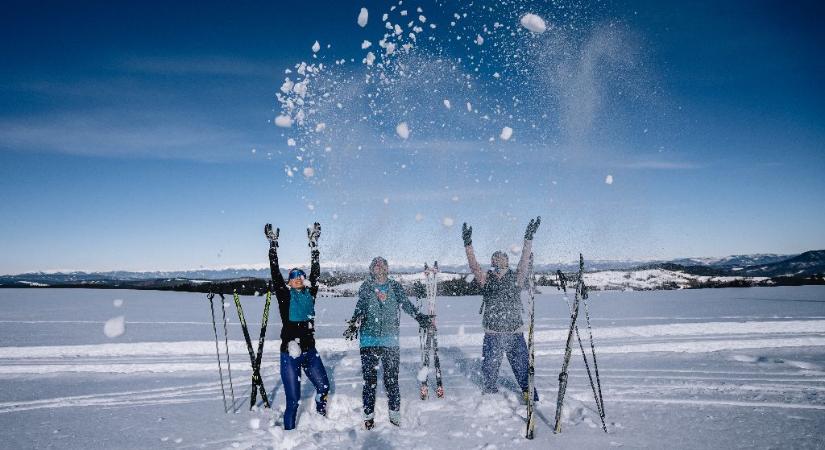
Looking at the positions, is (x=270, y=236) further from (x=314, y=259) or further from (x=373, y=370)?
(x=373, y=370)

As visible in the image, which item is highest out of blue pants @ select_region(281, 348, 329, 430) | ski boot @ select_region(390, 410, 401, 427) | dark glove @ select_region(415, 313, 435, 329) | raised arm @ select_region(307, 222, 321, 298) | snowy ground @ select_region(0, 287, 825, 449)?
raised arm @ select_region(307, 222, 321, 298)

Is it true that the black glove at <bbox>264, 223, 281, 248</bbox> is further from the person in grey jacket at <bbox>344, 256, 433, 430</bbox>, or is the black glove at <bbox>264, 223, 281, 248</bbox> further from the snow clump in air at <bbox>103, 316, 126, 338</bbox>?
the snow clump in air at <bbox>103, 316, 126, 338</bbox>

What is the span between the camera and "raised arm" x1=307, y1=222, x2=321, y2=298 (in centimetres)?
583

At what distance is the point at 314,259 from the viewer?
20.0ft

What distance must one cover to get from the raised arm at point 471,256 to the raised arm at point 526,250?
55cm

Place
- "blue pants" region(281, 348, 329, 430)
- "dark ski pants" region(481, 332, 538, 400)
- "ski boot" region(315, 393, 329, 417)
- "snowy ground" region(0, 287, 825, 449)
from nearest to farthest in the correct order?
"snowy ground" region(0, 287, 825, 449) < "blue pants" region(281, 348, 329, 430) < "ski boot" region(315, 393, 329, 417) < "dark ski pants" region(481, 332, 538, 400)

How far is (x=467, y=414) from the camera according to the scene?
230 inches

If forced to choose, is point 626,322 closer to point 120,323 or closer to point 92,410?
point 92,410

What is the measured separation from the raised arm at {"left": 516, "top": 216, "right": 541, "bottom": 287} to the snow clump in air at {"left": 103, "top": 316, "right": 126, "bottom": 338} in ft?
40.1

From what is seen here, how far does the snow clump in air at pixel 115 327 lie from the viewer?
1262 cm

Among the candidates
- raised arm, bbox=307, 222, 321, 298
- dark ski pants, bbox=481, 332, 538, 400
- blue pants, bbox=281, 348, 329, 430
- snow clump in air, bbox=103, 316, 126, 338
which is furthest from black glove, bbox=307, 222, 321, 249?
snow clump in air, bbox=103, 316, 126, 338

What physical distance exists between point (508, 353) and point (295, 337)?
10.1 ft

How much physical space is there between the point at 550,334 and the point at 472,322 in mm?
3227

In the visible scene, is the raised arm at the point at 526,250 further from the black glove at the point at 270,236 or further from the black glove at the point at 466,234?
the black glove at the point at 270,236
